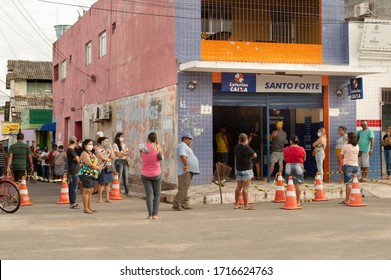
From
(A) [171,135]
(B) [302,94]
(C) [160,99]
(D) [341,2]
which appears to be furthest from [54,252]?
(D) [341,2]

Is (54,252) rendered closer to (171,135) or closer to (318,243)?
(318,243)

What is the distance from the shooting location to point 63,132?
111 ft

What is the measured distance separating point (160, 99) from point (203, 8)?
10.7 feet

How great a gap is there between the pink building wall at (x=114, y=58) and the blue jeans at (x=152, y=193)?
19.9 ft

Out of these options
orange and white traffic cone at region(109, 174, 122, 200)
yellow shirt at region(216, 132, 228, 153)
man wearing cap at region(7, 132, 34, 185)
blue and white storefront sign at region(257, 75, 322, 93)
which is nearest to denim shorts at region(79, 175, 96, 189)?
man wearing cap at region(7, 132, 34, 185)

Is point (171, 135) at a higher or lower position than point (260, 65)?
lower

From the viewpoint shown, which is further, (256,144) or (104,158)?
(256,144)

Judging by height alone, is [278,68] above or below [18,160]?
above

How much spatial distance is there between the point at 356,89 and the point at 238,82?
12.5ft

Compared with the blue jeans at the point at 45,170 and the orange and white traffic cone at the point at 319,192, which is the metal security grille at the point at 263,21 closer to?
the orange and white traffic cone at the point at 319,192

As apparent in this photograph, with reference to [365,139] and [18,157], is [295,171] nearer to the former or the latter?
[365,139]

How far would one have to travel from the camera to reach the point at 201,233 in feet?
31.6

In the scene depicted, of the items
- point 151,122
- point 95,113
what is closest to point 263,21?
point 151,122

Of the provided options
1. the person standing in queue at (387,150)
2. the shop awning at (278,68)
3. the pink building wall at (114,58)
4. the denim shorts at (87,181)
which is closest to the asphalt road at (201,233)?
the denim shorts at (87,181)
